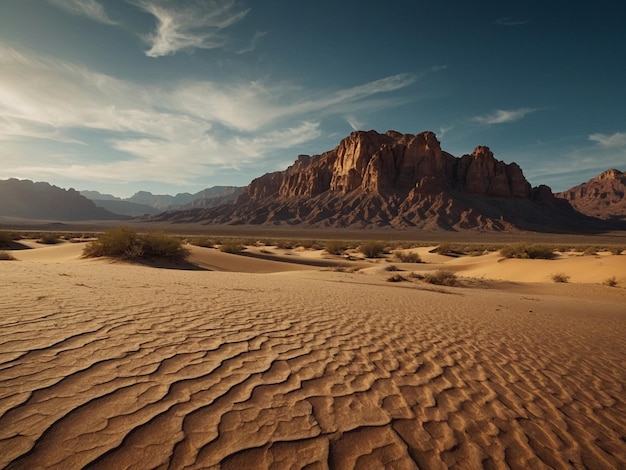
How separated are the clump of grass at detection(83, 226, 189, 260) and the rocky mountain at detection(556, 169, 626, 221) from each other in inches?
6274

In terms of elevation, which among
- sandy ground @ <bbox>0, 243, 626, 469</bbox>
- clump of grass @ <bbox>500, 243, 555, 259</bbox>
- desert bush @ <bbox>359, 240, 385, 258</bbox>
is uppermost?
Answer: sandy ground @ <bbox>0, 243, 626, 469</bbox>

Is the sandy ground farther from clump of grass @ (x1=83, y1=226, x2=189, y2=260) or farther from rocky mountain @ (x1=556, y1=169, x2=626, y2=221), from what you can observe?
rocky mountain @ (x1=556, y1=169, x2=626, y2=221)

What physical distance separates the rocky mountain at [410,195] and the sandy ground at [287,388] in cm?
7700

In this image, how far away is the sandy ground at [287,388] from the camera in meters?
1.83

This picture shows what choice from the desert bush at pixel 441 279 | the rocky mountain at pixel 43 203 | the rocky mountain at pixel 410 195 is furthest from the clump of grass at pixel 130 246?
the rocky mountain at pixel 43 203

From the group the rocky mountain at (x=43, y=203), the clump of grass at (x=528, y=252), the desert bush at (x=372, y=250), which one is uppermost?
the rocky mountain at (x=43, y=203)

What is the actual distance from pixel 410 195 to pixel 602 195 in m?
125

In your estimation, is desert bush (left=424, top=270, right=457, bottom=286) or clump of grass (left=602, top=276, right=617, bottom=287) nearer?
desert bush (left=424, top=270, right=457, bottom=286)

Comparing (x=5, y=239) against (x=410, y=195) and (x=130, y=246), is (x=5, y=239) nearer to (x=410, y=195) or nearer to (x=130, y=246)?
(x=130, y=246)

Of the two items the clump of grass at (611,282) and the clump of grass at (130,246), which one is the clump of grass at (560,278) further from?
the clump of grass at (130,246)

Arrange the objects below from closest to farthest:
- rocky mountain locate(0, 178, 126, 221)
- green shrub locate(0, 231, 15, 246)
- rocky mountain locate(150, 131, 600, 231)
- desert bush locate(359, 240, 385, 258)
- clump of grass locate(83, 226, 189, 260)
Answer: clump of grass locate(83, 226, 189, 260)
green shrub locate(0, 231, 15, 246)
desert bush locate(359, 240, 385, 258)
rocky mountain locate(150, 131, 600, 231)
rocky mountain locate(0, 178, 126, 221)

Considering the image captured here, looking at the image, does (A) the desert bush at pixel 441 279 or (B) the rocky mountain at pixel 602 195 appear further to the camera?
(B) the rocky mountain at pixel 602 195

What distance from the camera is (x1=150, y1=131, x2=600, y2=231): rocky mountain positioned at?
8275 centimetres

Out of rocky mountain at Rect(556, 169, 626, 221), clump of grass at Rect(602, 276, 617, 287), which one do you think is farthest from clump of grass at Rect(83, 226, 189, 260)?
rocky mountain at Rect(556, 169, 626, 221)
